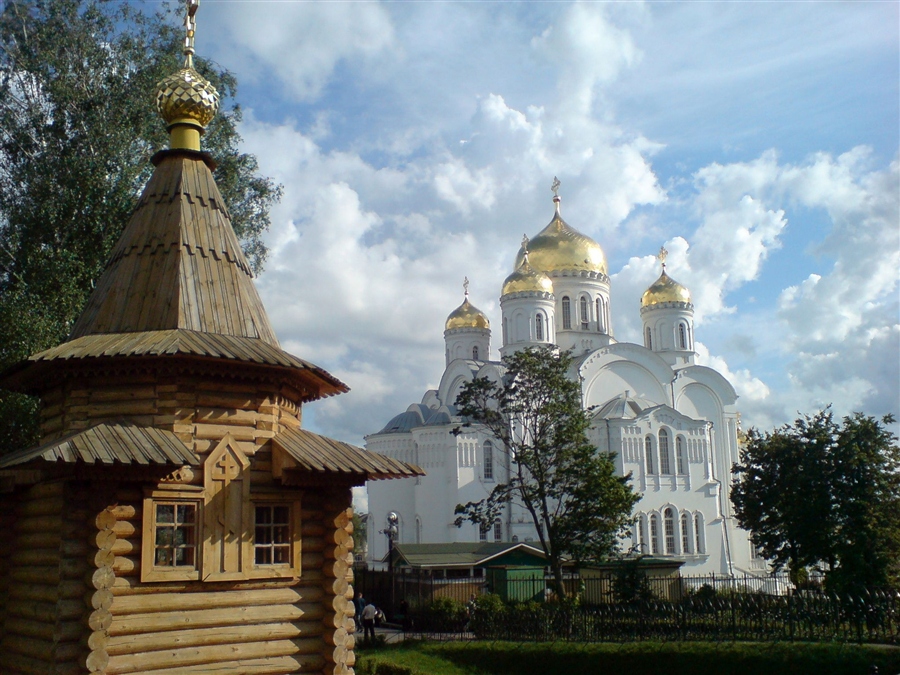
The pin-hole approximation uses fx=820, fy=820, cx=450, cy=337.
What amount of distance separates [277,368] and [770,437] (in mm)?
18730

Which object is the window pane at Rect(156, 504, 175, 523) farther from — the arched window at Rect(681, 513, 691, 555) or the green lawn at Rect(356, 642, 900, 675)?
the arched window at Rect(681, 513, 691, 555)

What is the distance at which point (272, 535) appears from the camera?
862 centimetres

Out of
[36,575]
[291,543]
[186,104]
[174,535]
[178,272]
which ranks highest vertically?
[186,104]

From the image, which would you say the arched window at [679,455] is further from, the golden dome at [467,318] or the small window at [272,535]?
the small window at [272,535]

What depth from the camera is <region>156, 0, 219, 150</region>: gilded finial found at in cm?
1022

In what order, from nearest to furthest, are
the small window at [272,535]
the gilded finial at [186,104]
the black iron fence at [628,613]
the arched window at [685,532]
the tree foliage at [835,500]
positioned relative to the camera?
1. the small window at [272,535]
2. the gilded finial at [186,104]
3. the black iron fence at [628,613]
4. the tree foliage at [835,500]
5. the arched window at [685,532]

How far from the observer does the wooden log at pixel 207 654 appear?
763 cm

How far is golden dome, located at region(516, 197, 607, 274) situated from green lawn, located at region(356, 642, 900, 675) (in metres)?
26.7

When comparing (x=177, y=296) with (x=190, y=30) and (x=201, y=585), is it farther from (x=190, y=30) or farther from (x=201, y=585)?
(x=190, y=30)

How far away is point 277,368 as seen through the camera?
8.73 meters

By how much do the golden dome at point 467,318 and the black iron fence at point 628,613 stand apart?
22.5 metres

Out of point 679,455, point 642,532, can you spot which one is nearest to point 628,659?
point 642,532

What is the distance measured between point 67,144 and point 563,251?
28.0 meters

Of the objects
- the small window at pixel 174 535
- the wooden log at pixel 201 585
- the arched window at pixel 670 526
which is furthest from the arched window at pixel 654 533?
the small window at pixel 174 535
